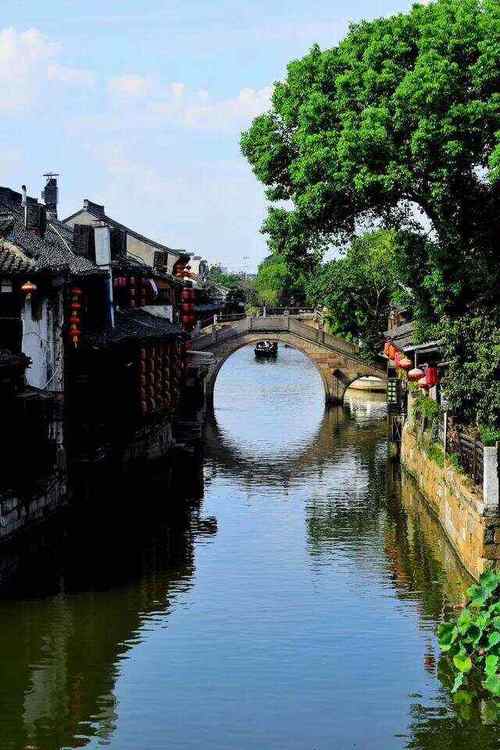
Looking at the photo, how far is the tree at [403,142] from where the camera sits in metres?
29.4

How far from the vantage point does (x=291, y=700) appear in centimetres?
1795

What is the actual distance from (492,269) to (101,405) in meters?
11.3

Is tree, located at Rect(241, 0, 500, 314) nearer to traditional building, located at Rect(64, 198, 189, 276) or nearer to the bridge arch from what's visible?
traditional building, located at Rect(64, 198, 189, 276)

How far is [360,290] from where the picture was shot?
222ft

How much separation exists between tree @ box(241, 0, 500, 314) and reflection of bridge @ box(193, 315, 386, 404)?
91.9ft

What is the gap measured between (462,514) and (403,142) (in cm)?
1010

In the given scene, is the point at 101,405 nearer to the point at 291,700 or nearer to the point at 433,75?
the point at 433,75

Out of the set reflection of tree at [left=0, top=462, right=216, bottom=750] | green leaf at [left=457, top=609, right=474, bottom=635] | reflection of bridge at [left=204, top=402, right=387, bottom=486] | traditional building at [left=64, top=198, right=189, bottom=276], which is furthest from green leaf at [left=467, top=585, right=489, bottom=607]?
traditional building at [left=64, top=198, right=189, bottom=276]

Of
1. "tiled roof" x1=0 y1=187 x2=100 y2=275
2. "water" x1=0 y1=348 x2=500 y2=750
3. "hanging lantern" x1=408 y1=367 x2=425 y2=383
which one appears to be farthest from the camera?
"hanging lantern" x1=408 y1=367 x2=425 y2=383

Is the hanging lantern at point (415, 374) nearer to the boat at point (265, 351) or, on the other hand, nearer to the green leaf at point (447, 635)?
the green leaf at point (447, 635)

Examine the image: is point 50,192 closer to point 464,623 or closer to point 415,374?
point 415,374

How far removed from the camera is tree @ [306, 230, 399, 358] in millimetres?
67188

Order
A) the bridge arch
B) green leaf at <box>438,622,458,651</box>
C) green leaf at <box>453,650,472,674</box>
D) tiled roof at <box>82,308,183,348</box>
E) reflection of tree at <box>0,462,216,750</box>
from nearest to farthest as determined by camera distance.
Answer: reflection of tree at <box>0,462,216,750</box>, green leaf at <box>453,650,472,674</box>, green leaf at <box>438,622,458,651</box>, tiled roof at <box>82,308,183,348</box>, the bridge arch

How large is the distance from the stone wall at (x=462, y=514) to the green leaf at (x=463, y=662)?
12.3 feet
